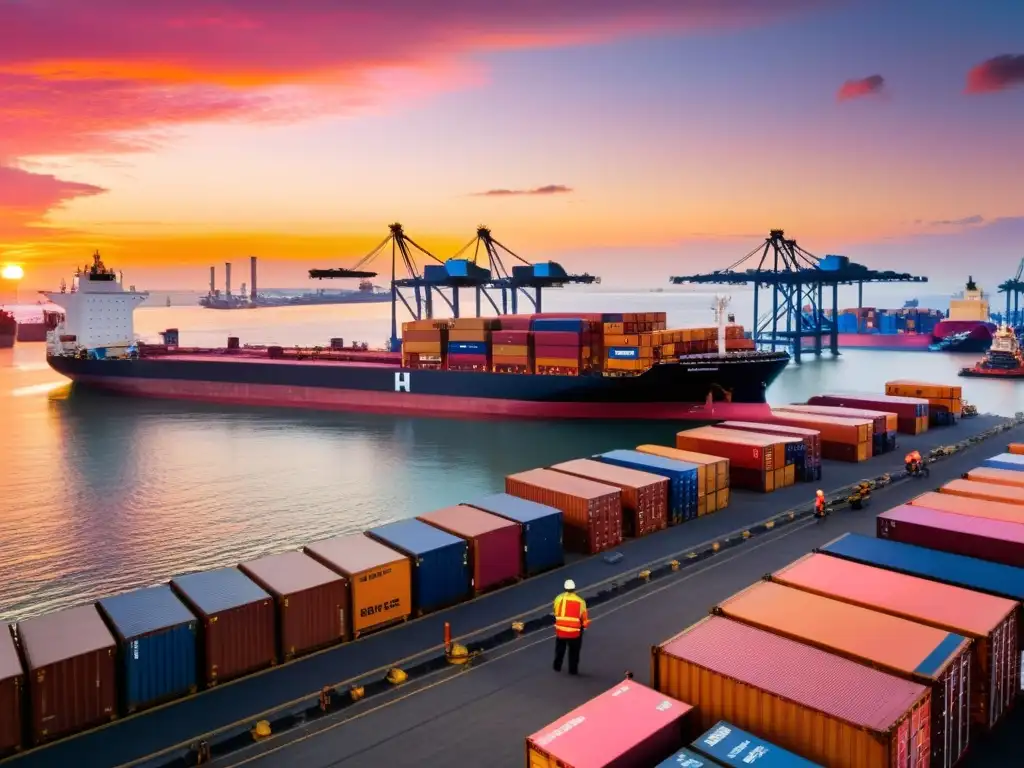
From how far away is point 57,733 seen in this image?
37.1 feet

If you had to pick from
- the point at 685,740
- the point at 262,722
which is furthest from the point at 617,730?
the point at 262,722

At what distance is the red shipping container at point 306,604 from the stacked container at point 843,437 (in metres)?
25.3

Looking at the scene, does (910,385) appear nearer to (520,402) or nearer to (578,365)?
(578,365)

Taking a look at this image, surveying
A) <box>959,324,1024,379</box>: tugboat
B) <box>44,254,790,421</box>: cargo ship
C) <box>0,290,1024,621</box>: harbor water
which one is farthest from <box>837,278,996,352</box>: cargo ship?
<box>44,254,790,421</box>: cargo ship

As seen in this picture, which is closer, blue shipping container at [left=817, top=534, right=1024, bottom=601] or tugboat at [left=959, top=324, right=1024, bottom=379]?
blue shipping container at [left=817, top=534, right=1024, bottom=601]

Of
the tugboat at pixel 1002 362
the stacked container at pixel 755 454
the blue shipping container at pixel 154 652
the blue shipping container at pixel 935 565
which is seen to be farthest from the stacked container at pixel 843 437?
the tugboat at pixel 1002 362

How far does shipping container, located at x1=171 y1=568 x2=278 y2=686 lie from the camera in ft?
42.0

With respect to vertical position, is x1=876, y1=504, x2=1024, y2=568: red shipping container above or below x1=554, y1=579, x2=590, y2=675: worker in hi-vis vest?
above

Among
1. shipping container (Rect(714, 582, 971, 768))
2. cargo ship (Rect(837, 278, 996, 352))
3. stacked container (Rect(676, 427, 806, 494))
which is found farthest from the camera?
cargo ship (Rect(837, 278, 996, 352))

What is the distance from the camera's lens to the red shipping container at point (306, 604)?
1371cm

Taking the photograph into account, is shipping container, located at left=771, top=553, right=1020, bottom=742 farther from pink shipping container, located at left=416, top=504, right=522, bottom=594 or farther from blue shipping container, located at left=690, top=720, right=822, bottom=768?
pink shipping container, located at left=416, top=504, right=522, bottom=594

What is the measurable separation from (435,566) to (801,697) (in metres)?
8.78

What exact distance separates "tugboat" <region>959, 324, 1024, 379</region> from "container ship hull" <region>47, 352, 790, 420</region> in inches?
1878

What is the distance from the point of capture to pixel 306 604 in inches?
547
